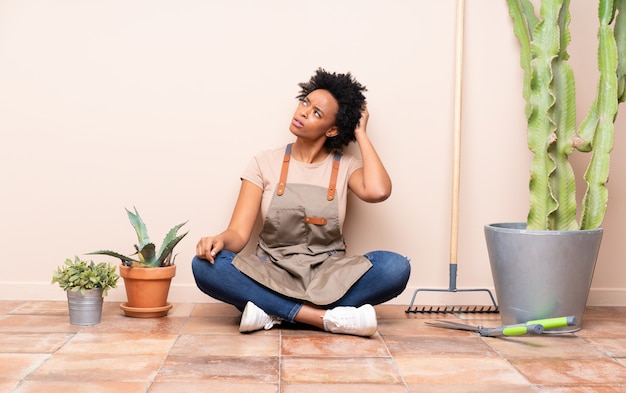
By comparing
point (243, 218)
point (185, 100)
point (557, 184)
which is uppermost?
point (185, 100)

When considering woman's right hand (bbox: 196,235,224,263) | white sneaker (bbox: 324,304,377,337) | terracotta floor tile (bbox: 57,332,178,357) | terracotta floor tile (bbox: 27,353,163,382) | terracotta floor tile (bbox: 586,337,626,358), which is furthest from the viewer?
woman's right hand (bbox: 196,235,224,263)

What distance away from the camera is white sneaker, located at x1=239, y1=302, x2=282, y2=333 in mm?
2557

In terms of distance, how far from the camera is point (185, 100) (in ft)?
10.1

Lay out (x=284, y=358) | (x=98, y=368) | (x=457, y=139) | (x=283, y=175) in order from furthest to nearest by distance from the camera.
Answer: (x=457, y=139) → (x=283, y=175) → (x=284, y=358) → (x=98, y=368)

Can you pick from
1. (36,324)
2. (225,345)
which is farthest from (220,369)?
(36,324)

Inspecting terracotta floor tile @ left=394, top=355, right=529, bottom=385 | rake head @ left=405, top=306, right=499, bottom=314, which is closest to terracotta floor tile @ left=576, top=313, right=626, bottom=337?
rake head @ left=405, top=306, right=499, bottom=314

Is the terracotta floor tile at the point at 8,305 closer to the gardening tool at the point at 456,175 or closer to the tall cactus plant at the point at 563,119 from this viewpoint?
the gardening tool at the point at 456,175

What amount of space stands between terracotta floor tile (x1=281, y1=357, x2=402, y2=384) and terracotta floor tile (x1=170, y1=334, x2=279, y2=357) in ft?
0.46

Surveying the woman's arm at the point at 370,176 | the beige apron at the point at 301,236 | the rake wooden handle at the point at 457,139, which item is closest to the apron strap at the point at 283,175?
the beige apron at the point at 301,236

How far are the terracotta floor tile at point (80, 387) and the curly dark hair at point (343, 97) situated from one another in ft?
4.20

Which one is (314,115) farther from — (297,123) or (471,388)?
(471,388)

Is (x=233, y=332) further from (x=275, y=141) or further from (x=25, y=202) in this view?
(x=25, y=202)

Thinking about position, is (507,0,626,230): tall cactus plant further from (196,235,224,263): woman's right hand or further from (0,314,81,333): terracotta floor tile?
(0,314,81,333): terracotta floor tile

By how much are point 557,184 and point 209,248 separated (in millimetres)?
1270
